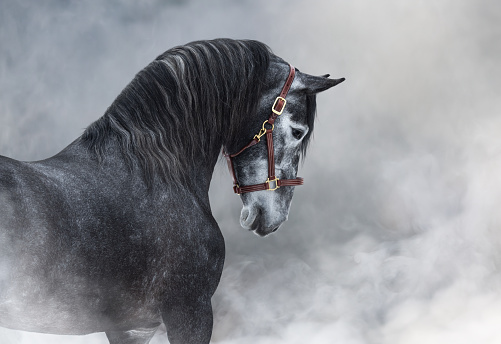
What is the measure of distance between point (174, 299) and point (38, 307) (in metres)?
0.71

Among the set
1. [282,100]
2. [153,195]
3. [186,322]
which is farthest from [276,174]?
[186,322]

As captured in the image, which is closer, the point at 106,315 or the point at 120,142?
the point at 106,315

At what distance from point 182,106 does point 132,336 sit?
1.42m

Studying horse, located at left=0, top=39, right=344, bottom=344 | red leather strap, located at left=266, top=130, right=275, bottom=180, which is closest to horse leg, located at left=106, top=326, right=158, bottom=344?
horse, located at left=0, top=39, right=344, bottom=344

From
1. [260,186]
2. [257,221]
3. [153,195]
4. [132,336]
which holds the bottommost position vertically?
[132,336]

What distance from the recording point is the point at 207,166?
3369mm

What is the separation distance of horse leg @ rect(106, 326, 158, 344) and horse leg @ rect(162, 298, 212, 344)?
43 centimetres

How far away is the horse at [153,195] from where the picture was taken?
7.97 ft

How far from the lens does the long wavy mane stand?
3012 mm

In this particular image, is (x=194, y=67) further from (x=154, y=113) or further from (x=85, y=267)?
(x=85, y=267)

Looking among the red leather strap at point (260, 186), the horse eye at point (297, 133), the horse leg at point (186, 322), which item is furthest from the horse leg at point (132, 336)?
the horse eye at point (297, 133)

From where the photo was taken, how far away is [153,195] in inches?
116

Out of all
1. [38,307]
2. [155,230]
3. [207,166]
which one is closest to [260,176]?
[207,166]

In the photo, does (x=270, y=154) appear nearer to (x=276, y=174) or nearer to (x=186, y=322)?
(x=276, y=174)
